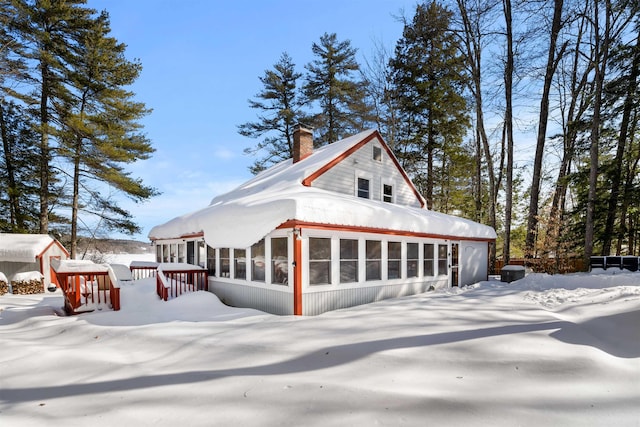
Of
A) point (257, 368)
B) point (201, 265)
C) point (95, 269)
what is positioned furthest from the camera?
point (201, 265)

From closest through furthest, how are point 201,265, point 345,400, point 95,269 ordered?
point 345,400
point 95,269
point 201,265

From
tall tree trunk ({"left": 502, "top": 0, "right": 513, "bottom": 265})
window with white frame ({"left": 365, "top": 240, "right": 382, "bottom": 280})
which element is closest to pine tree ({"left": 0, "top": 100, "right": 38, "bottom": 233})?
window with white frame ({"left": 365, "top": 240, "right": 382, "bottom": 280})

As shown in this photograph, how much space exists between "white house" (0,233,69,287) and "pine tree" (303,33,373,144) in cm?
1707

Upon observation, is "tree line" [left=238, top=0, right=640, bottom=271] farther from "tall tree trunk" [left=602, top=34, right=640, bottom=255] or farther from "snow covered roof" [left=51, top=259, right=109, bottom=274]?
"snow covered roof" [left=51, top=259, right=109, bottom=274]

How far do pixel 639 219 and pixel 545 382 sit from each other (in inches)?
976

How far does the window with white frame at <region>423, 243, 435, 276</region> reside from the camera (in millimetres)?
11203

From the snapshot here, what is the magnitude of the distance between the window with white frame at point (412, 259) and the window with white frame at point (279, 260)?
4.80 metres

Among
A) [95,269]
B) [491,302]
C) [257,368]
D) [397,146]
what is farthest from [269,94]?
[257,368]

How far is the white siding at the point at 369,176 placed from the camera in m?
11.9

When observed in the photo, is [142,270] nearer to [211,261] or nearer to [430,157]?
[211,261]

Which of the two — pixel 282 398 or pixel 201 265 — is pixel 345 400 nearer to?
pixel 282 398

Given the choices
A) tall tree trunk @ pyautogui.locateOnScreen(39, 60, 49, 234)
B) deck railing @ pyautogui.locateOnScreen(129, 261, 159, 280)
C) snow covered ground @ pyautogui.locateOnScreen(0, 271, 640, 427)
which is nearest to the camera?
snow covered ground @ pyautogui.locateOnScreen(0, 271, 640, 427)

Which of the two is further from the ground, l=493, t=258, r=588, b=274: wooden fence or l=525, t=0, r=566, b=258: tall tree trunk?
l=525, t=0, r=566, b=258: tall tree trunk

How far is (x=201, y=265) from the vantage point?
11.5 meters
